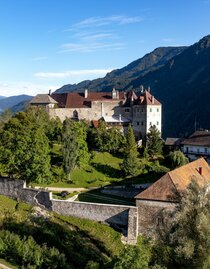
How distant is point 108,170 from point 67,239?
20.2 m

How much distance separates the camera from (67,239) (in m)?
37.9

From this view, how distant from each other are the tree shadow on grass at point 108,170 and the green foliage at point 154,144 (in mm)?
8931

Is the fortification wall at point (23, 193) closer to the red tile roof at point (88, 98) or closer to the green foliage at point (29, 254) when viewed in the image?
the green foliage at point (29, 254)

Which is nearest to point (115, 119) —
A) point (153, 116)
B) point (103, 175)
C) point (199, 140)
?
point (153, 116)

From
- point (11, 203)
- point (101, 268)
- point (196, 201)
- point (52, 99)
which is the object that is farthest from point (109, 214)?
point (52, 99)

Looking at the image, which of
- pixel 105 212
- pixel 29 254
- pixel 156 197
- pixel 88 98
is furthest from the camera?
pixel 88 98

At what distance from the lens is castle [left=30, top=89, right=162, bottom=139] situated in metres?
69.2

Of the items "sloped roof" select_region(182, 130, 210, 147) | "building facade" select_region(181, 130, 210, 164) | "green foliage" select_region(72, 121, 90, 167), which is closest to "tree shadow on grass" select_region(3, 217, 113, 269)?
"green foliage" select_region(72, 121, 90, 167)

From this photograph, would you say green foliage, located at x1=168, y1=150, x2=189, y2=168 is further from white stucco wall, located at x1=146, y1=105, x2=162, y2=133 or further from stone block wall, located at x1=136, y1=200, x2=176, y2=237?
stone block wall, located at x1=136, y1=200, x2=176, y2=237

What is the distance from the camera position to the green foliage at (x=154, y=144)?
63.5 metres

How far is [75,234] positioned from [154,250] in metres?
14.4

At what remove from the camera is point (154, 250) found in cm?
2594

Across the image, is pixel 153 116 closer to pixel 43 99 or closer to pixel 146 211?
pixel 43 99

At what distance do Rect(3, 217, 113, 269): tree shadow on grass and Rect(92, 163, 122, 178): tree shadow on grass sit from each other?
15.7 meters
